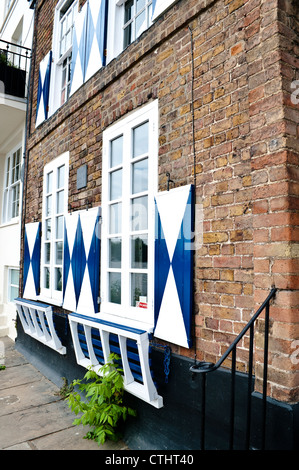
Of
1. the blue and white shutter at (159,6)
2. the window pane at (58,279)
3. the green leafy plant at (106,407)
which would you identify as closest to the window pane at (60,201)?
the window pane at (58,279)

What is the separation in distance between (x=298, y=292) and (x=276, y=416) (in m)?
0.71

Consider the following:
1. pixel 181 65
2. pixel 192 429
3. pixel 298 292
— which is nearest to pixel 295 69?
pixel 181 65

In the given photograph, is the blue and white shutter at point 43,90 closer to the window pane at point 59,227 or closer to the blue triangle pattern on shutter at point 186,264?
the window pane at point 59,227

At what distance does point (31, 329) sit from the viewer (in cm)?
535

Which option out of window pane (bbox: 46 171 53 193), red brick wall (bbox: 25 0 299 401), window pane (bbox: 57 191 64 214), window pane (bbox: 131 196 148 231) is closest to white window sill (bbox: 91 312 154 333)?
red brick wall (bbox: 25 0 299 401)

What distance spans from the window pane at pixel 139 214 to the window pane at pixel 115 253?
331 mm

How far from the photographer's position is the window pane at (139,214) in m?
3.20

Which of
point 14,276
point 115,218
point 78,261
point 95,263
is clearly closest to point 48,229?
point 78,261

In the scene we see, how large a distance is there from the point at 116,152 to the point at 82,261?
1355 mm

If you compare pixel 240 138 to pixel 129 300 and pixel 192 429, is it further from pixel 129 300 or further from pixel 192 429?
pixel 192 429

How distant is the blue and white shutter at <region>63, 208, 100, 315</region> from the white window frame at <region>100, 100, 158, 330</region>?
0.11 metres

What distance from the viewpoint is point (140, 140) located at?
11.0 feet

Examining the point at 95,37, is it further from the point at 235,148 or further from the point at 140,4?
the point at 235,148

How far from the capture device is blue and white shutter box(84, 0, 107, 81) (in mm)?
3988
